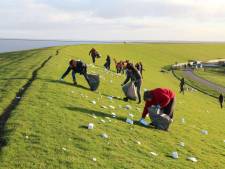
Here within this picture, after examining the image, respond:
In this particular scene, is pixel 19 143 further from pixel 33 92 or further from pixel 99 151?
pixel 33 92

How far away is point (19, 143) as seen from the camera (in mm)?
15023

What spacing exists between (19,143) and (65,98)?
934 centimetres

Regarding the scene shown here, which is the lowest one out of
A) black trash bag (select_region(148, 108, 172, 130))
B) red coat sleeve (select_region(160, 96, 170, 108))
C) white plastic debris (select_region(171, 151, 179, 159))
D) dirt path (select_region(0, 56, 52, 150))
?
white plastic debris (select_region(171, 151, 179, 159))

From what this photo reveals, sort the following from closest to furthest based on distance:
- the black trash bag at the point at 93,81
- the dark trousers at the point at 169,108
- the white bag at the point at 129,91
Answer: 1. the dark trousers at the point at 169,108
2. the white bag at the point at 129,91
3. the black trash bag at the point at 93,81

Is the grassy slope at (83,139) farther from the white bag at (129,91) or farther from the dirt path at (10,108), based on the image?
the white bag at (129,91)

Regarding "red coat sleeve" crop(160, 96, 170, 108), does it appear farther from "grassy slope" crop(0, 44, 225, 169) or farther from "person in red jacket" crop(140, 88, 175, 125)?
"grassy slope" crop(0, 44, 225, 169)

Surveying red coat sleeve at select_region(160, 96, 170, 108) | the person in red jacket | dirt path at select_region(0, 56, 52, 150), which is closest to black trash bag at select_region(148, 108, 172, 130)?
the person in red jacket

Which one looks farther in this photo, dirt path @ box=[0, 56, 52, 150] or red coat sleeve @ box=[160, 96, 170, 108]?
red coat sleeve @ box=[160, 96, 170, 108]

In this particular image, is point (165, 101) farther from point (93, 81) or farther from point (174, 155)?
point (93, 81)

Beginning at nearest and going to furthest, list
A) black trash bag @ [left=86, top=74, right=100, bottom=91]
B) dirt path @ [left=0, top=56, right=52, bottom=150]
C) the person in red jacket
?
dirt path @ [left=0, top=56, right=52, bottom=150]
the person in red jacket
black trash bag @ [left=86, top=74, right=100, bottom=91]

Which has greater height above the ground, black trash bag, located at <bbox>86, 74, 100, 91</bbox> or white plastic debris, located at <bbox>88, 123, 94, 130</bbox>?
black trash bag, located at <bbox>86, 74, 100, 91</bbox>

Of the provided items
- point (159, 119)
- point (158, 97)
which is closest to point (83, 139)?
point (158, 97)

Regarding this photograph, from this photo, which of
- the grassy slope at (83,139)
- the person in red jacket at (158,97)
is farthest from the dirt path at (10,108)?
the person in red jacket at (158,97)

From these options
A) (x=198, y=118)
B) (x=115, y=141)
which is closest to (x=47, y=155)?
(x=115, y=141)
